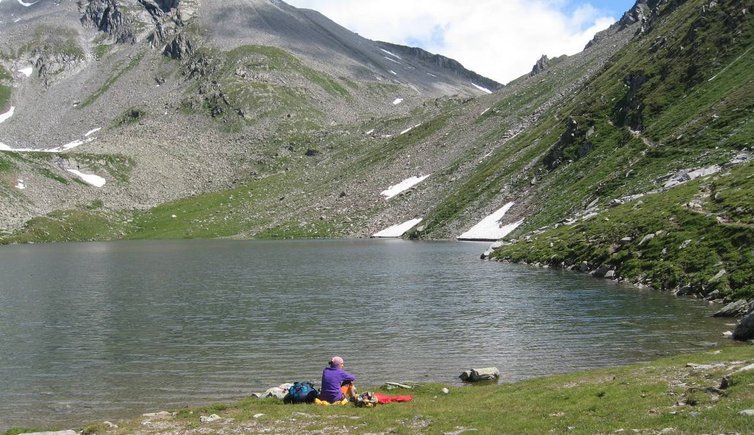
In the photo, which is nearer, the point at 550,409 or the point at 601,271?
the point at 550,409

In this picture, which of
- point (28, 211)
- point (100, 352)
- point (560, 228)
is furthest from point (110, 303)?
point (28, 211)

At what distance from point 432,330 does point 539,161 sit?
93929 mm

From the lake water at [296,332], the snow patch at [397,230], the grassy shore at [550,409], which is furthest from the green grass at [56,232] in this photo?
the grassy shore at [550,409]

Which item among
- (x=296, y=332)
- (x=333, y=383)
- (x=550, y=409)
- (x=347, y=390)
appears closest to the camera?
(x=550, y=409)

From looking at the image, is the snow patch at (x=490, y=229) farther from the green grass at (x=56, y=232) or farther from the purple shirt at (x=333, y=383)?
the green grass at (x=56, y=232)

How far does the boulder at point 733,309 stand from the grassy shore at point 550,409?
11694 millimetres

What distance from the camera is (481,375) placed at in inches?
1109

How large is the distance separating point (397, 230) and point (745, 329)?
118661 millimetres

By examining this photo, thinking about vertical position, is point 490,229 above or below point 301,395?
above

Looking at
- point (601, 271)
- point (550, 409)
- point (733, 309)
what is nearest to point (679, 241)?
point (601, 271)

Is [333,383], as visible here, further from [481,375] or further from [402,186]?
[402,186]

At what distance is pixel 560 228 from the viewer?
265 feet

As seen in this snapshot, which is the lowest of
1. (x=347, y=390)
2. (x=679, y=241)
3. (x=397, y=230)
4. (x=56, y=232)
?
(x=347, y=390)

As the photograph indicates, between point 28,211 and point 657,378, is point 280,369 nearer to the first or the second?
point 657,378
